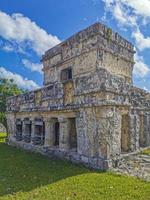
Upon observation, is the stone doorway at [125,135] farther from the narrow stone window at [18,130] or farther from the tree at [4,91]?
the tree at [4,91]

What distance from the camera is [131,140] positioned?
403 inches

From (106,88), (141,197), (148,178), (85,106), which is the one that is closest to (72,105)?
(85,106)

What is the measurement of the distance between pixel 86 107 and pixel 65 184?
311cm

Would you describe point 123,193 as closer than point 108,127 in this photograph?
Yes

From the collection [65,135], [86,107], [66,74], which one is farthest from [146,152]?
[66,74]

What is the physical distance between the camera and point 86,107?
8.67 meters

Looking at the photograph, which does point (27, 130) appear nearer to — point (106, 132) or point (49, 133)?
point (49, 133)

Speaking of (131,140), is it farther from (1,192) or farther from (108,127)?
(1,192)

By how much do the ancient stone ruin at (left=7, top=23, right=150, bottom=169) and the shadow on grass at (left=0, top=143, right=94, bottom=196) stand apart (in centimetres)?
72

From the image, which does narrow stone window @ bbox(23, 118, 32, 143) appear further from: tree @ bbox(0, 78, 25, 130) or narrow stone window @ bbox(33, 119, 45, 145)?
tree @ bbox(0, 78, 25, 130)

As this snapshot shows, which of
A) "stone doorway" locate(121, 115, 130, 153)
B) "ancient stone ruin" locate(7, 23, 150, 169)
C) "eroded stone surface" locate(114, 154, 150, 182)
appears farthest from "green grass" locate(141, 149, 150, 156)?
"stone doorway" locate(121, 115, 130, 153)

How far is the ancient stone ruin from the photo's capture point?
8.28 meters

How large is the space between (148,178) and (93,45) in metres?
8.62

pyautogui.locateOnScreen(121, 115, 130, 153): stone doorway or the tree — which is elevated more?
the tree
